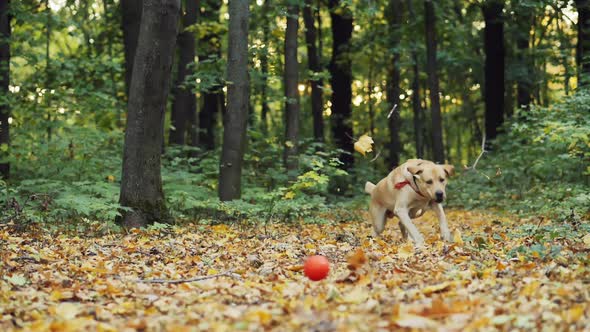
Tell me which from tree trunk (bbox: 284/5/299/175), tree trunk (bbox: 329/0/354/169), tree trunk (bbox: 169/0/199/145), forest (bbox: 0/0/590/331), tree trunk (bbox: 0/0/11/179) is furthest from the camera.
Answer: tree trunk (bbox: 329/0/354/169)

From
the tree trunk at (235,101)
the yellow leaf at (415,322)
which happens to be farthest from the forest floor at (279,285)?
the tree trunk at (235,101)

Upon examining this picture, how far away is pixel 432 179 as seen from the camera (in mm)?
8398

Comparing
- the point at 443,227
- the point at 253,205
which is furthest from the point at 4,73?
the point at 443,227

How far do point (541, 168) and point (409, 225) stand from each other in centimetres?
783

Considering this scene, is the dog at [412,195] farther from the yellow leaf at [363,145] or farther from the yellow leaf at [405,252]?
the yellow leaf at [405,252]

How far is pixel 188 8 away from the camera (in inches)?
699

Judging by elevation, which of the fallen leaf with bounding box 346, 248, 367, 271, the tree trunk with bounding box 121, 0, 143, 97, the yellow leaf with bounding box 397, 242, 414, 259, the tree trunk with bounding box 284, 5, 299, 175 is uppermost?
the tree trunk with bounding box 121, 0, 143, 97

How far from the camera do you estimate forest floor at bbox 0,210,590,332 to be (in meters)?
3.95

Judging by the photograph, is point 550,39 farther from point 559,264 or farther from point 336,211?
point 559,264

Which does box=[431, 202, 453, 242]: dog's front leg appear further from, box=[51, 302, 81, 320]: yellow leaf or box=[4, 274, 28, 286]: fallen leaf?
box=[51, 302, 81, 320]: yellow leaf

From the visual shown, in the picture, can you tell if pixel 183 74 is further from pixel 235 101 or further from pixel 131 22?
pixel 235 101

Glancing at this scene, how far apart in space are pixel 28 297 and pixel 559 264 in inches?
174

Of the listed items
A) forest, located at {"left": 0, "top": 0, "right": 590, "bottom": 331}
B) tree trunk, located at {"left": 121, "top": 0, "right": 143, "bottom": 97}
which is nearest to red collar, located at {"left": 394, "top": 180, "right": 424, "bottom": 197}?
forest, located at {"left": 0, "top": 0, "right": 590, "bottom": 331}

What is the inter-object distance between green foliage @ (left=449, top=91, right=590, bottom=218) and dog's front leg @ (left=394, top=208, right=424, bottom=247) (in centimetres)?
141
